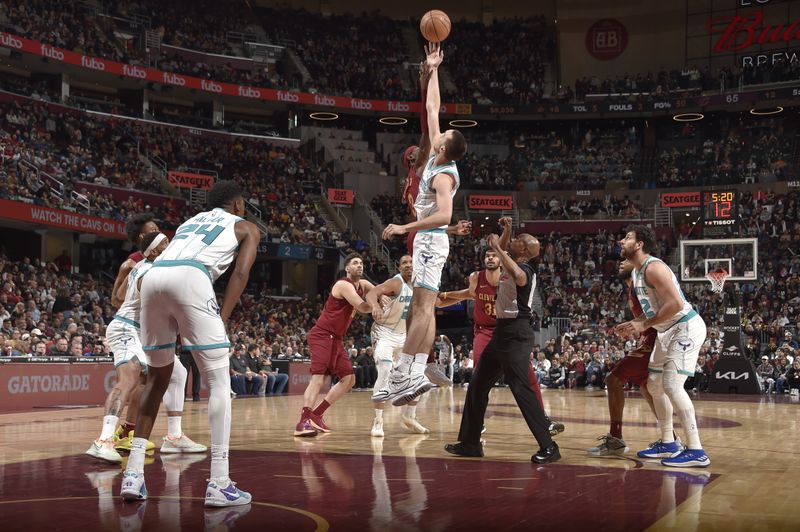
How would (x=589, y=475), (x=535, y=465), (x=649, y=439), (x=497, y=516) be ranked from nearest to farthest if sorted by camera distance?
(x=497, y=516) < (x=589, y=475) < (x=535, y=465) < (x=649, y=439)

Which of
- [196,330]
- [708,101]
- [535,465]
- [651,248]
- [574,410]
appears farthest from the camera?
[708,101]

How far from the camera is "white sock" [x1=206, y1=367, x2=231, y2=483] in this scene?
5703 mm

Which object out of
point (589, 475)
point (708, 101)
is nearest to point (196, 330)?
point (589, 475)

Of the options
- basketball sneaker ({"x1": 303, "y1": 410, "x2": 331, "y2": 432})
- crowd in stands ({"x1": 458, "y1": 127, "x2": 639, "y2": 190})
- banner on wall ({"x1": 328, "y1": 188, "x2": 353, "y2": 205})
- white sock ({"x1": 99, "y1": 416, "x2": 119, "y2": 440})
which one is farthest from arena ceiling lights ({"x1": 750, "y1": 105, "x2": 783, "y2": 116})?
white sock ({"x1": 99, "y1": 416, "x2": 119, "y2": 440})

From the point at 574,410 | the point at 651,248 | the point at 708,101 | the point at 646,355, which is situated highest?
the point at 708,101

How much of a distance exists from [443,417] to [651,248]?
257 inches

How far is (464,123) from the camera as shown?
1731 inches

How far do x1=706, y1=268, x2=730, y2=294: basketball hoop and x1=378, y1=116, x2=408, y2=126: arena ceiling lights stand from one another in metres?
22.9

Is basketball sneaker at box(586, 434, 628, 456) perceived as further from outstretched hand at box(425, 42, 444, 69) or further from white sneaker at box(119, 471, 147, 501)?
white sneaker at box(119, 471, 147, 501)

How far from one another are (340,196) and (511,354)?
101 feet

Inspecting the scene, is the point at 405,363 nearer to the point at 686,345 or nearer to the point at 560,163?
the point at 686,345

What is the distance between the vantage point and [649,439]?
34.5ft

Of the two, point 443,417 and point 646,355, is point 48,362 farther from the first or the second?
point 646,355

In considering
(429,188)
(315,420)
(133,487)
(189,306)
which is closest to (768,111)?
(315,420)
